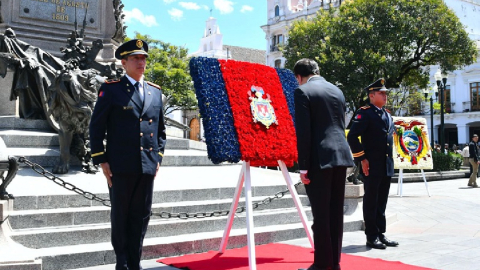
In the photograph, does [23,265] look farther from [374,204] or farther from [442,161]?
[442,161]

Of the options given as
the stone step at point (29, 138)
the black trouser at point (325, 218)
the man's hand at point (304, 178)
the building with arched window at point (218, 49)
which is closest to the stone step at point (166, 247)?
the black trouser at point (325, 218)

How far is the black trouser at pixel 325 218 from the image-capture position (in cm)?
468

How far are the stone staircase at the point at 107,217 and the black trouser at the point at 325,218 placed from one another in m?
1.70

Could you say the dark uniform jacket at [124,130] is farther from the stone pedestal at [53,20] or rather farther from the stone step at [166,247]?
the stone pedestal at [53,20]

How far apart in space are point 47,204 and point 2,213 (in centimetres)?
113

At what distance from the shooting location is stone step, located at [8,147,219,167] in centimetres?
738

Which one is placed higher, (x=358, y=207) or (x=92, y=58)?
(x=92, y=58)

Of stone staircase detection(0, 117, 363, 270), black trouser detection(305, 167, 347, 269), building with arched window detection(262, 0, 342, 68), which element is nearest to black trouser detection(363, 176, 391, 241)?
stone staircase detection(0, 117, 363, 270)

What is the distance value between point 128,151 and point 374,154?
11.7 feet

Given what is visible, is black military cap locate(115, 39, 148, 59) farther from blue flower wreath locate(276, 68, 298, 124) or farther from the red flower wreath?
blue flower wreath locate(276, 68, 298, 124)

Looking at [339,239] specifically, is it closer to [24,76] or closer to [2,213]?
[2,213]

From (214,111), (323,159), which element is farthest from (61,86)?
(323,159)

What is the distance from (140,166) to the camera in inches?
168

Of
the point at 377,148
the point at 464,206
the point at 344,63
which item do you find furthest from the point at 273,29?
the point at 377,148
